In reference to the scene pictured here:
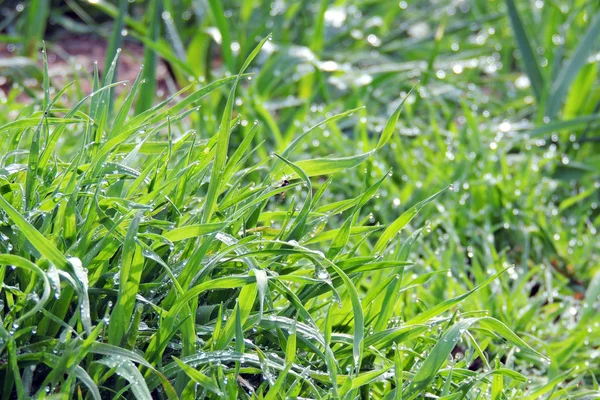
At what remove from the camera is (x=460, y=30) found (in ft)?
11.9

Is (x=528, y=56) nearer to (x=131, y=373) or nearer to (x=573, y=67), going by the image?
(x=573, y=67)

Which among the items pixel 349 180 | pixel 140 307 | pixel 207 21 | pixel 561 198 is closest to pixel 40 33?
pixel 207 21

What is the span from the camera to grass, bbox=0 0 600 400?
4.22 ft

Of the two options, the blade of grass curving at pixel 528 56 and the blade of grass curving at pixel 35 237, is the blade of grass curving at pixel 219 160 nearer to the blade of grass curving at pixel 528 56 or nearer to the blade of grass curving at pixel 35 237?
the blade of grass curving at pixel 35 237

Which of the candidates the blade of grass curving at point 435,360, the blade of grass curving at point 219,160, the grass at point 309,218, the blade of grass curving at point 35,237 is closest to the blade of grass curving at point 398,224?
the grass at point 309,218

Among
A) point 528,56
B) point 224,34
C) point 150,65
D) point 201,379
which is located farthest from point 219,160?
point 528,56

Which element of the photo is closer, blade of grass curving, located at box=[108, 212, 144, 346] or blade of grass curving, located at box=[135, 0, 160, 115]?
blade of grass curving, located at box=[108, 212, 144, 346]

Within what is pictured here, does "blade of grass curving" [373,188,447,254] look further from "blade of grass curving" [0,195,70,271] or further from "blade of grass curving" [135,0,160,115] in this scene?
"blade of grass curving" [135,0,160,115]

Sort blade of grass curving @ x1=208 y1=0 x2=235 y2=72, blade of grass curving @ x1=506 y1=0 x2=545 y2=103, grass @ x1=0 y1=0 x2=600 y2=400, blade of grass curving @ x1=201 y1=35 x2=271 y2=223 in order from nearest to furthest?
grass @ x1=0 y1=0 x2=600 y2=400 < blade of grass curving @ x1=201 y1=35 x2=271 y2=223 < blade of grass curving @ x1=208 y1=0 x2=235 y2=72 < blade of grass curving @ x1=506 y1=0 x2=545 y2=103

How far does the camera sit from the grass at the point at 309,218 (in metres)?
1.29

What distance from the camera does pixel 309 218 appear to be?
1657mm

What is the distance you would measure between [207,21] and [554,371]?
212cm

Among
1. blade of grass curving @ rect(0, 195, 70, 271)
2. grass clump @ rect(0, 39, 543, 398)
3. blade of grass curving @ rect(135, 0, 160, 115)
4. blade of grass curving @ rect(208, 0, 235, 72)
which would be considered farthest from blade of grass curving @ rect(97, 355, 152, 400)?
blade of grass curving @ rect(208, 0, 235, 72)

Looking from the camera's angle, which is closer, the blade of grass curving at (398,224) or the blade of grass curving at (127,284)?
the blade of grass curving at (127,284)
